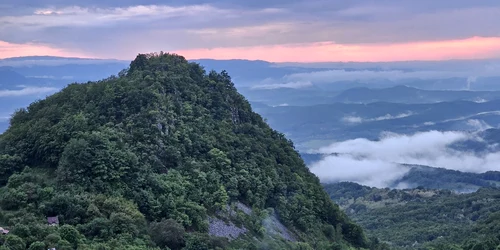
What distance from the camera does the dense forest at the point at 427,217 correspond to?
66344mm

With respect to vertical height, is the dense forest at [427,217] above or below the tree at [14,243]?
below

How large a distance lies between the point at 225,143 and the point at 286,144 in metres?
12.3

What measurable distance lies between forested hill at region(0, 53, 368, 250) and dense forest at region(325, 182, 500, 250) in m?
17.4

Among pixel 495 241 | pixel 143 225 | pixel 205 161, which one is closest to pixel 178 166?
pixel 205 161

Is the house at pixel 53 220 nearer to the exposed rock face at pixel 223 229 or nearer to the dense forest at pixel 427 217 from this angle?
the exposed rock face at pixel 223 229

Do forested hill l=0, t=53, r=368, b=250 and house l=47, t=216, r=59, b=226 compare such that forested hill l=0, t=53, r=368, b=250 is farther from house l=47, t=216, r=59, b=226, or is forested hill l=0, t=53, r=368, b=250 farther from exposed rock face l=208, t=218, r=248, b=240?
house l=47, t=216, r=59, b=226

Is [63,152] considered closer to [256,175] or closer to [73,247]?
[73,247]

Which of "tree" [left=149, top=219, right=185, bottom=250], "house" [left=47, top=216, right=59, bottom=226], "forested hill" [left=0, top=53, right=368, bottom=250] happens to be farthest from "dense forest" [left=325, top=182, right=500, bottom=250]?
"house" [left=47, top=216, right=59, bottom=226]

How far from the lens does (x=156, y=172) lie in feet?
135

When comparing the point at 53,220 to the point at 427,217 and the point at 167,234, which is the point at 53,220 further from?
the point at 427,217

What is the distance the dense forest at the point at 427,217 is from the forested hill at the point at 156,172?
57.2 ft

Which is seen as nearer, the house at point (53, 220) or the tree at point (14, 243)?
the tree at point (14, 243)

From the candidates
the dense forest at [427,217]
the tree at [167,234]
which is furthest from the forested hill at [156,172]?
the dense forest at [427,217]

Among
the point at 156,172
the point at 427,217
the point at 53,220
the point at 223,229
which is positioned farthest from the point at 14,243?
the point at 427,217
